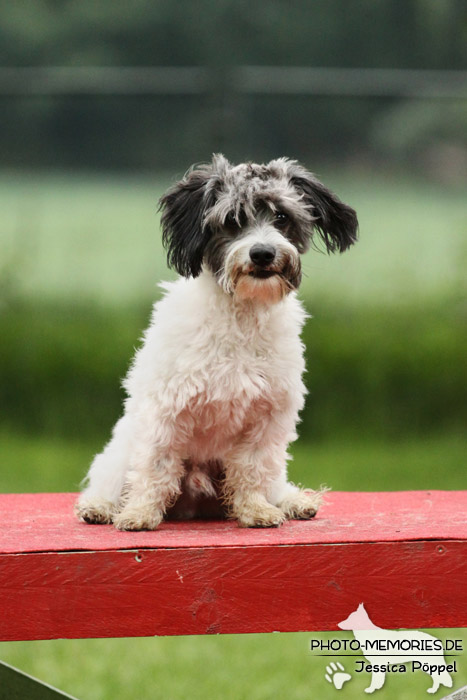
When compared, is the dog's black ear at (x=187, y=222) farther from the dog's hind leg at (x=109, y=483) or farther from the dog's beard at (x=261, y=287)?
the dog's hind leg at (x=109, y=483)

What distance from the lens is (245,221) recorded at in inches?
150

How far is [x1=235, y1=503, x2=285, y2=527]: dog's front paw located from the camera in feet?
13.0

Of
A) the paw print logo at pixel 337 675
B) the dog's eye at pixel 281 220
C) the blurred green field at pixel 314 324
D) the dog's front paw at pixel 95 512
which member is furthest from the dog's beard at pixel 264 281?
the blurred green field at pixel 314 324

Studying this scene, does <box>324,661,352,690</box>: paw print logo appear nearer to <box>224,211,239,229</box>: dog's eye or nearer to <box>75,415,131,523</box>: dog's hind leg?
<box>75,415,131,523</box>: dog's hind leg

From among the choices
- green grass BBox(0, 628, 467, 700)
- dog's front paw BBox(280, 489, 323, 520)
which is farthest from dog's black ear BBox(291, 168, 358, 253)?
green grass BBox(0, 628, 467, 700)

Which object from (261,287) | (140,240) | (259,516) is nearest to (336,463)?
(140,240)

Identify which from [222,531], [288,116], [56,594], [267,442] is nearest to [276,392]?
[267,442]

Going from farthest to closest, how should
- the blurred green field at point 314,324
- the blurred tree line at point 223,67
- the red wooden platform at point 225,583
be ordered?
the blurred tree line at point 223,67
the blurred green field at point 314,324
the red wooden platform at point 225,583

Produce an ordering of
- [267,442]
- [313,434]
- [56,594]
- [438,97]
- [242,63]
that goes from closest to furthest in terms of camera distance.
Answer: [56,594] < [267,442] < [313,434] < [438,97] < [242,63]

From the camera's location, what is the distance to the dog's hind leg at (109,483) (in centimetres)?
411

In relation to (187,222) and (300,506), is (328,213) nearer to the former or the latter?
(187,222)

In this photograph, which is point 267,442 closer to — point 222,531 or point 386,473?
point 222,531

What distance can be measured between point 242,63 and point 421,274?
3.93 meters

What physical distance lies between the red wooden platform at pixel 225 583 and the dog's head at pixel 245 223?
86cm
